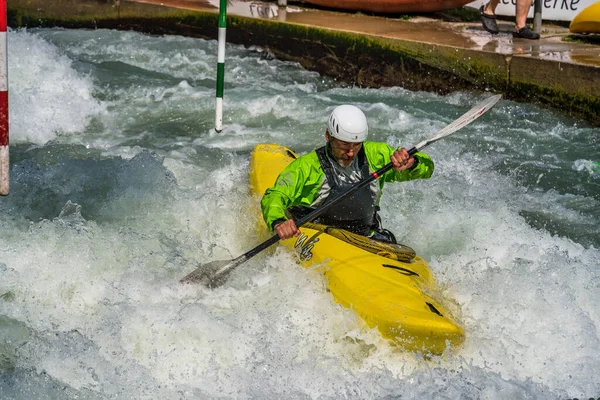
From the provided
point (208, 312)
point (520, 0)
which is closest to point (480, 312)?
point (208, 312)

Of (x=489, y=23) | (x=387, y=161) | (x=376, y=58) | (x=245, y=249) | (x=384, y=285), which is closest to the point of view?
(x=384, y=285)

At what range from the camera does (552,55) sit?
801 centimetres

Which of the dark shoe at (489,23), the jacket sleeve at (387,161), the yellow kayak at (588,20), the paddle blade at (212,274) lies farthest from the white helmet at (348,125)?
the yellow kayak at (588,20)

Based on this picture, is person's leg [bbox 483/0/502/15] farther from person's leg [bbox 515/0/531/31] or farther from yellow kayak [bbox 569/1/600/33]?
yellow kayak [bbox 569/1/600/33]

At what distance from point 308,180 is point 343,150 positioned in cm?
25

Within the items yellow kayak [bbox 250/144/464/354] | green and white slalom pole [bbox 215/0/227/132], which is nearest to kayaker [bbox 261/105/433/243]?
yellow kayak [bbox 250/144/464/354]

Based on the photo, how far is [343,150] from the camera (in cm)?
438

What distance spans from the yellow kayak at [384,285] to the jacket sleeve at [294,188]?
16 centimetres

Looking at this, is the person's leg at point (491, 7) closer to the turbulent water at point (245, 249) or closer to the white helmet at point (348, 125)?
the turbulent water at point (245, 249)

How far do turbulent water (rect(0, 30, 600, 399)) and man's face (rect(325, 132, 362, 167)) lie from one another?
0.59 m

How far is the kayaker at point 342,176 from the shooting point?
4273 mm

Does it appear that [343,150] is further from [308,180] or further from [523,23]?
[523,23]

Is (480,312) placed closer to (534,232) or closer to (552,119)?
(534,232)

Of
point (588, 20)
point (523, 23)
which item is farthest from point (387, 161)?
point (588, 20)
